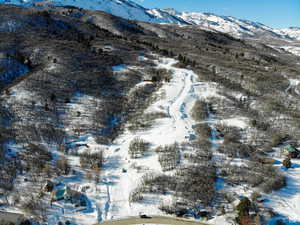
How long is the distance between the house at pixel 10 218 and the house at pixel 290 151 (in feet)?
103

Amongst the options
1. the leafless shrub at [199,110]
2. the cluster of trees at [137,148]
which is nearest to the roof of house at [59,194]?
the cluster of trees at [137,148]

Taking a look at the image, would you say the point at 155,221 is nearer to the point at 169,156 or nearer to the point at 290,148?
the point at 169,156

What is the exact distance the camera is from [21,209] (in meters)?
20.6

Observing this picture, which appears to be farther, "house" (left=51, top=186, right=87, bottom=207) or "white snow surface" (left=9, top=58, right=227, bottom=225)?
"house" (left=51, top=186, right=87, bottom=207)

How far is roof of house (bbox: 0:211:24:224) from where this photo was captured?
1869 cm

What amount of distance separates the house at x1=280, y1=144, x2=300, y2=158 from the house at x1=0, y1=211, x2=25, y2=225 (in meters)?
31.3

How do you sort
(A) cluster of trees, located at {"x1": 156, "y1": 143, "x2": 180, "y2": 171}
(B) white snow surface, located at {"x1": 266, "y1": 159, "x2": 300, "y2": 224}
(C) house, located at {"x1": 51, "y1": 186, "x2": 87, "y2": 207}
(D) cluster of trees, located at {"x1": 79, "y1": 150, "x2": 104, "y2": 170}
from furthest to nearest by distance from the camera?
(D) cluster of trees, located at {"x1": 79, "y1": 150, "x2": 104, "y2": 170}, (A) cluster of trees, located at {"x1": 156, "y1": 143, "x2": 180, "y2": 171}, (C) house, located at {"x1": 51, "y1": 186, "x2": 87, "y2": 207}, (B) white snow surface, located at {"x1": 266, "y1": 159, "x2": 300, "y2": 224}

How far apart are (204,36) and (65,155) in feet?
379

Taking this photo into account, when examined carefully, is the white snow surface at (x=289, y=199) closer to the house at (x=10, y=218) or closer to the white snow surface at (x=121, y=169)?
the white snow surface at (x=121, y=169)

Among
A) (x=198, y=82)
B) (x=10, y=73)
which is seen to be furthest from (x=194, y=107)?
(x=10, y=73)

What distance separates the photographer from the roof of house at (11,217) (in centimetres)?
1869

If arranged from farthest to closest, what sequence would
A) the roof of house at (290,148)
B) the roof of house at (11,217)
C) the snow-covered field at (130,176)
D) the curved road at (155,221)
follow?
the roof of house at (290,148)
the snow-covered field at (130,176)
the curved road at (155,221)
the roof of house at (11,217)

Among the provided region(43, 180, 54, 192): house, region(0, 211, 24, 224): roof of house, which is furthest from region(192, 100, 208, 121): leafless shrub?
region(0, 211, 24, 224): roof of house

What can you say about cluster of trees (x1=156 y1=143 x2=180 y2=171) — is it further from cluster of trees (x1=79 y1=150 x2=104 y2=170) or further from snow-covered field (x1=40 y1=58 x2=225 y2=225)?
cluster of trees (x1=79 y1=150 x2=104 y2=170)
